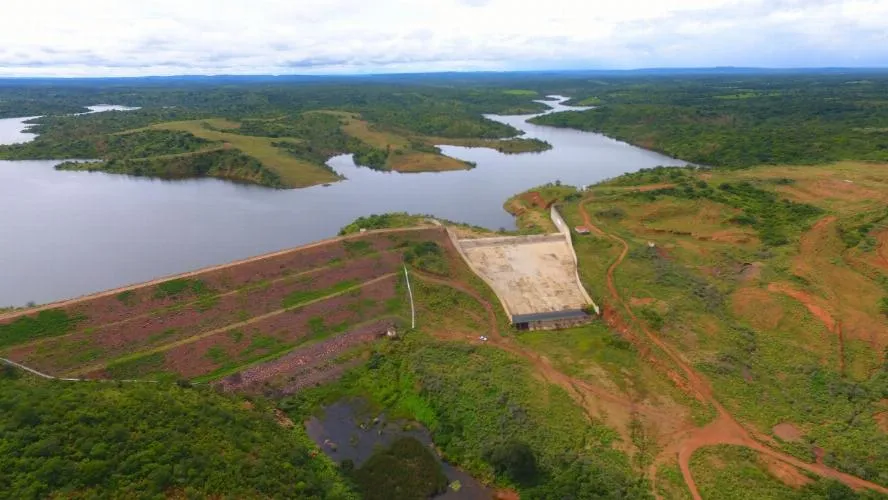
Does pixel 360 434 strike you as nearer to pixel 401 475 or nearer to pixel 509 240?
pixel 401 475

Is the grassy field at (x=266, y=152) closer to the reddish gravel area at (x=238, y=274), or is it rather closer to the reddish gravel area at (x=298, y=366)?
the reddish gravel area at (x=238, y=274)

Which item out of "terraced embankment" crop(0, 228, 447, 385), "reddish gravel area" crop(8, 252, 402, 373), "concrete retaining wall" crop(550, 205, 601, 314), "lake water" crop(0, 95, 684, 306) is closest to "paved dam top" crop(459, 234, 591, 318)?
"concrete retaining wall" crop(550, 205, 601, 314)

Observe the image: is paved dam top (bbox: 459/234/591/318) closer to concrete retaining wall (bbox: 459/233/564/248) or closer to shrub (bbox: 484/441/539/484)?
concrete retaining wall (bbox: 459/233/564/248)

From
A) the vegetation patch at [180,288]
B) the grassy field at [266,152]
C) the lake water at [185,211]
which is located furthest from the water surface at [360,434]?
the grassy field at [266,152]

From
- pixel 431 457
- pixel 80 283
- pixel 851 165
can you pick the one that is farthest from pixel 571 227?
pixel 851 165

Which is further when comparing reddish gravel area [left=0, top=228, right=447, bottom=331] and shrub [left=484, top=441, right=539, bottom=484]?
reddish gravel area [left=0, top=228, right=447, bottom=331]
